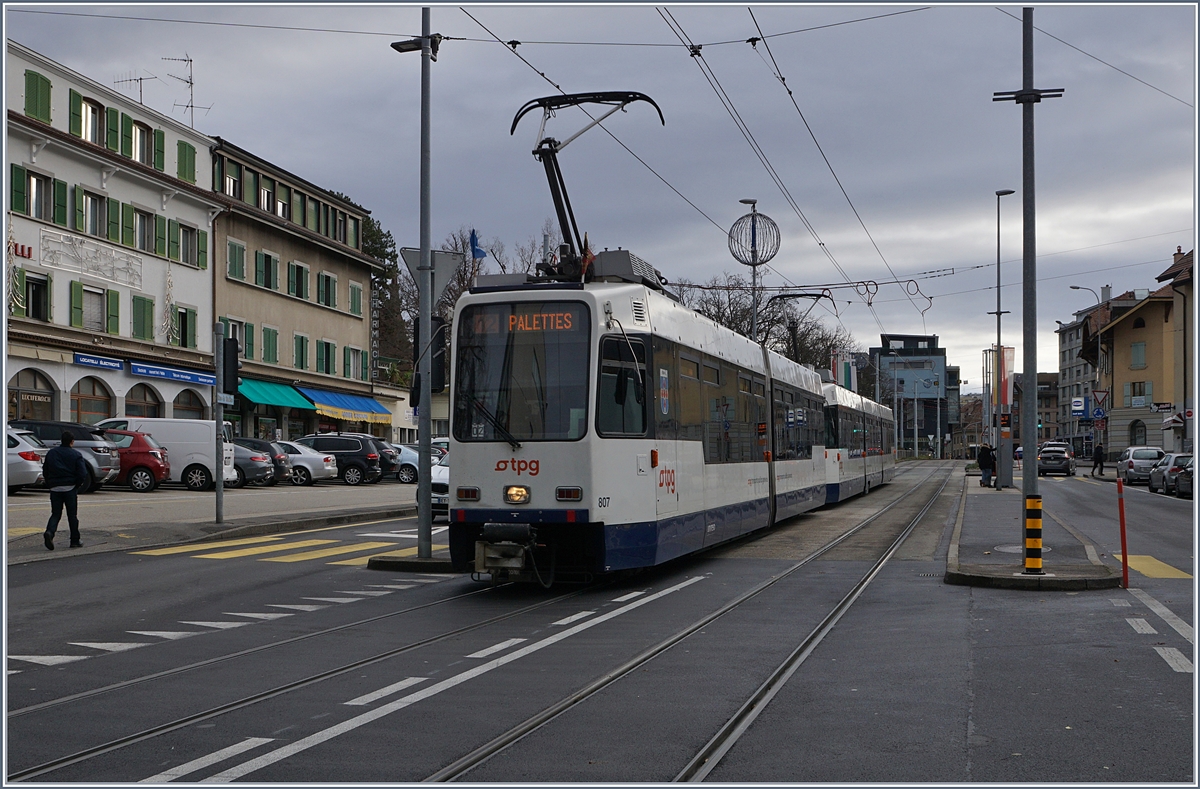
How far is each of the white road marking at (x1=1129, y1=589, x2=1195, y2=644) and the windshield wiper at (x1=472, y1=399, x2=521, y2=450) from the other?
6186 millimetres

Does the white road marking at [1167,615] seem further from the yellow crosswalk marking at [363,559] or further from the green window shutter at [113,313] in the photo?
the green window shutter at [113,313]

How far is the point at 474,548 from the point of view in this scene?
1267 centimetres

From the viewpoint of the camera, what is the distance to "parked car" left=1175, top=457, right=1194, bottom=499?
38594 mm

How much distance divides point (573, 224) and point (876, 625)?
246 inches

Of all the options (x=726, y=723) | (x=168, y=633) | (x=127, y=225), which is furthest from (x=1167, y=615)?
(x=127, y=225)

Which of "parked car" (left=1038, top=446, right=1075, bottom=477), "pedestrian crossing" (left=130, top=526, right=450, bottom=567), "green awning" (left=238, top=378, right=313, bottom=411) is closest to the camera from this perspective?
"pedestrian crossing" (left=130, top=526, right=450, bottom=567)

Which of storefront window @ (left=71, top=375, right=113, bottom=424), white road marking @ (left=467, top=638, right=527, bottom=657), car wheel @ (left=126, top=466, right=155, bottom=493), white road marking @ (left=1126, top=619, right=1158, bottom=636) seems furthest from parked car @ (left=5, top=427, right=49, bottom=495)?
white road marking @ (left=1126, top=619, right=1158, bottom=636)

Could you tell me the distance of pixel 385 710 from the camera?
707 centimetres

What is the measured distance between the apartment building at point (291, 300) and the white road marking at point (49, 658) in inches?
1560

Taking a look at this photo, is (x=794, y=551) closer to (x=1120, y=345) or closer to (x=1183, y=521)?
(x=1183, y=521)

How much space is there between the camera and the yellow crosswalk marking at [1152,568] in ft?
47.2

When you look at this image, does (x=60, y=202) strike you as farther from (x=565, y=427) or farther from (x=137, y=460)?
(x=565, y=427)

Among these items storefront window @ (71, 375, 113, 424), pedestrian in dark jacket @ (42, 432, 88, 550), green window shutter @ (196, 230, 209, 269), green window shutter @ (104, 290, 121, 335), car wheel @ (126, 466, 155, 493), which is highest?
green window shutter @ (196, 230, 209, 269)

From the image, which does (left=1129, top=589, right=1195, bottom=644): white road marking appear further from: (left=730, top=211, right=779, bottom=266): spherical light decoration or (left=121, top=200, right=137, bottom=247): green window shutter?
(left=121, top=200, right=137, bottom=247): green window shutter
